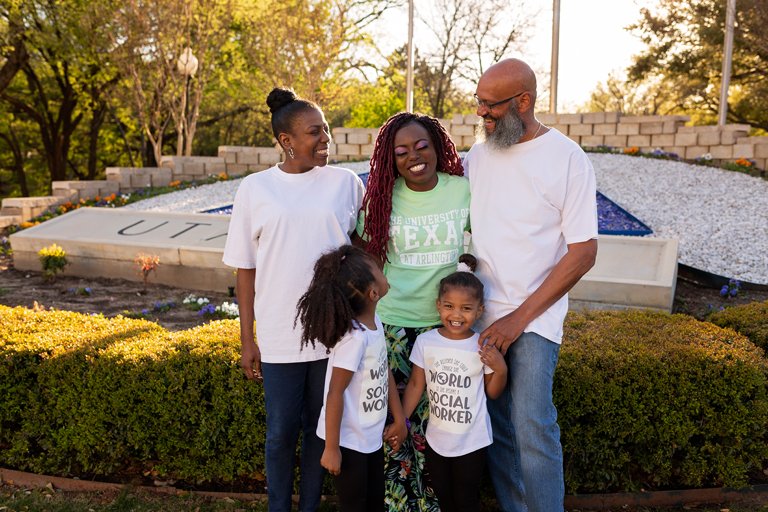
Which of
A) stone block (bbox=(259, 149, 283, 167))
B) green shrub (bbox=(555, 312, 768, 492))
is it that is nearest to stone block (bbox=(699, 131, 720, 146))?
stone block (bbox=(259, 149, 283, 167))

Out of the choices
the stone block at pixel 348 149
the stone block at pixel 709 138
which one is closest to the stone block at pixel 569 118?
the stone block at pixel 709 138

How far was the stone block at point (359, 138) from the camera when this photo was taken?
14644 millimetres

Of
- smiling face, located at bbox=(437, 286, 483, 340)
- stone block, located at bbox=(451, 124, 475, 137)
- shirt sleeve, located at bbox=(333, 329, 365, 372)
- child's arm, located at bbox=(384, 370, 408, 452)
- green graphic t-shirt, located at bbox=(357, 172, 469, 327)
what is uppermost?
stone block, located at bbox=(451, 124, 475, 137)

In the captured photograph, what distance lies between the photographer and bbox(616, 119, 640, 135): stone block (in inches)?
532

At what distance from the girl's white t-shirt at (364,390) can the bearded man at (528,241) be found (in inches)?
15.7

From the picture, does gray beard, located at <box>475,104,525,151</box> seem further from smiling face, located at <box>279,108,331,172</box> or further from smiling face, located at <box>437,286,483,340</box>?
smiling face, located at <box>279,108,331,172</box>

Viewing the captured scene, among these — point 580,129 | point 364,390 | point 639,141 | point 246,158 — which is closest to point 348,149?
point 246,158

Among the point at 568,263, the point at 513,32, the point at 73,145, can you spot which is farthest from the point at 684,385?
the point at 73,145

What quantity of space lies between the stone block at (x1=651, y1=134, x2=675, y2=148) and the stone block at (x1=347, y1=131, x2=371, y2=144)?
5.79 metres

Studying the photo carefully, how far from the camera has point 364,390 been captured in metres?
2.48

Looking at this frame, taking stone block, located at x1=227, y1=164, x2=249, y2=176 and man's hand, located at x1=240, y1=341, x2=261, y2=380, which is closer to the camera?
man's hand, located at x1=240, y1=341, x2=261, y2=380

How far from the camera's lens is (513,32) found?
921 inches

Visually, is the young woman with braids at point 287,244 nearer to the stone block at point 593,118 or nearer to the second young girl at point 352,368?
the second young girl at point 352,368

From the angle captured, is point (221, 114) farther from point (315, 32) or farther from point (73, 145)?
point (315, 32)
